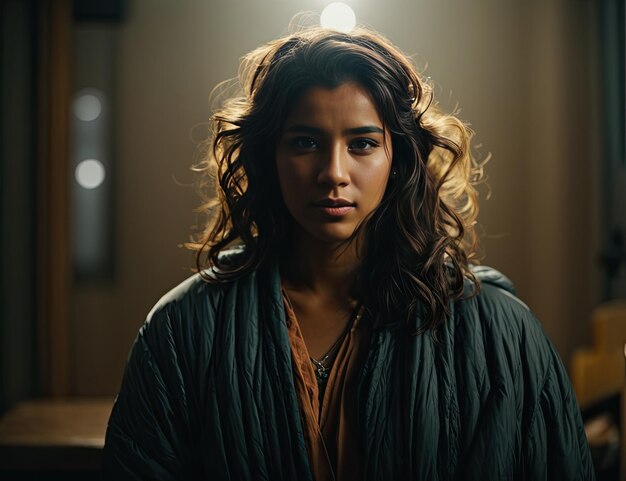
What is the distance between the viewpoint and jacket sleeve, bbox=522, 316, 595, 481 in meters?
1.11

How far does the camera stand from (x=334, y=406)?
1.15m

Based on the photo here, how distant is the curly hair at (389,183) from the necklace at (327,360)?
0.10 ft

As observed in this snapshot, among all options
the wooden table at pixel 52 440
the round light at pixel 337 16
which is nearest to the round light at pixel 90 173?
the wooden table at pixel 52 440

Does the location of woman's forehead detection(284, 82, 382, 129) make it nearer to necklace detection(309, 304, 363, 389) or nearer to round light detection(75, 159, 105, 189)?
necklace detection(309, 304, 363, 389)

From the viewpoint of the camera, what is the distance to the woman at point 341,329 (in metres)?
1.09

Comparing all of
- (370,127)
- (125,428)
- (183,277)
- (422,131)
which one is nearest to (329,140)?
(370,127)

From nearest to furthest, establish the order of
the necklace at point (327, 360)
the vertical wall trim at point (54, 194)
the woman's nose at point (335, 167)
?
the woman's nose at point (335, 167) → the necklace at point (327, 360) → the vertical wall trim at point (54, 194)

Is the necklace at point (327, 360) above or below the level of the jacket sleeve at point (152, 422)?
above

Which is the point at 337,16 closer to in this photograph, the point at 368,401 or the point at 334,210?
the point at 334,210

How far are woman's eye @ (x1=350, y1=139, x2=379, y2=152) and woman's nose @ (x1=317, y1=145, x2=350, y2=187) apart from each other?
22mm

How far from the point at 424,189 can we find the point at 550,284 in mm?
1591

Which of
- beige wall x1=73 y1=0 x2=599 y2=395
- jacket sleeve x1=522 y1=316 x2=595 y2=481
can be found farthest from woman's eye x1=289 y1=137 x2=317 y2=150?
beige wall x1=73 y1=0 x2=599 y2=395

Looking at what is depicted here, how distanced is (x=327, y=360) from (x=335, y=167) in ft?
1.04

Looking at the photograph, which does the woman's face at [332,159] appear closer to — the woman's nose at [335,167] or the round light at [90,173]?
the woman's nose at [335,167]
